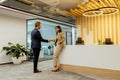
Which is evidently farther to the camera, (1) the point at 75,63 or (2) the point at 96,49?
(1) the point at 75,63

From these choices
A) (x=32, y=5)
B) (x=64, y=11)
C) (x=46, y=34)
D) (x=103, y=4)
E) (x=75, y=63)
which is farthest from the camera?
(x=46, y=34)

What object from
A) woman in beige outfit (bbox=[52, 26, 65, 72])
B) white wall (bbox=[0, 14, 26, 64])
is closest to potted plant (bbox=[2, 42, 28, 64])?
white wall (bbox=[0, 14, 26, 64])

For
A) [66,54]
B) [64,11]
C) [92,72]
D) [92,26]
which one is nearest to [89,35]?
[92,26]

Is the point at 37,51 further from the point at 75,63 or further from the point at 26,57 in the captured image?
the point at 26,57

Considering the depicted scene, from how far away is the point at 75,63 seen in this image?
199 inches

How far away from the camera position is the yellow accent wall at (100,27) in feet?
24.4

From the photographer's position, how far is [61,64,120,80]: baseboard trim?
422 cm

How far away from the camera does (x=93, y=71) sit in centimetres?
462

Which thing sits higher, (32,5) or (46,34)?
(32,5)

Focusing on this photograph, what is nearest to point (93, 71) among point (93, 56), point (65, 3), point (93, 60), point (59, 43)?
point (93, 60)

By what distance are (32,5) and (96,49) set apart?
2.73 metres

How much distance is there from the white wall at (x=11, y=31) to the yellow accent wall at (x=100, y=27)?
9.96ft

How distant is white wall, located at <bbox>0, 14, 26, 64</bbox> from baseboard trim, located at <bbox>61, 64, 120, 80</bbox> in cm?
335

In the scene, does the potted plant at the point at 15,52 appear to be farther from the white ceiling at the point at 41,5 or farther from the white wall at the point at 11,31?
the white ceiling at the point at 41,5
